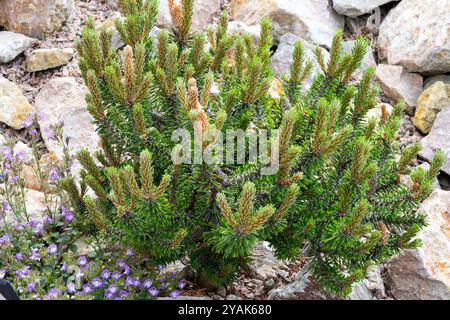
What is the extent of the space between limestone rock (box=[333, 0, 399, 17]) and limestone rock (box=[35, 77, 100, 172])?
101 inches

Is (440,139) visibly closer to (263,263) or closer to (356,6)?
(356,6)

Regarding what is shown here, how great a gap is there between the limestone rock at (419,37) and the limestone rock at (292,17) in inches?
22.5

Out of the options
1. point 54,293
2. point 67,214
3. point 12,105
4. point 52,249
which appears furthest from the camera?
point 12,105

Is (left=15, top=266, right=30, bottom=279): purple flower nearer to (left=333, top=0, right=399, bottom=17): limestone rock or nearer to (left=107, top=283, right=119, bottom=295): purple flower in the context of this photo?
(left=107, top=283, right=119, bottom=295): purple flower

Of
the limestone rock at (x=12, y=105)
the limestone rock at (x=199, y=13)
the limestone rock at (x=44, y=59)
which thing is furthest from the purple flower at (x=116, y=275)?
the limestone rock at (x=199, y=13)

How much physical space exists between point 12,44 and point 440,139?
3742 millimetres

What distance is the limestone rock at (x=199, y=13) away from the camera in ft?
19.6

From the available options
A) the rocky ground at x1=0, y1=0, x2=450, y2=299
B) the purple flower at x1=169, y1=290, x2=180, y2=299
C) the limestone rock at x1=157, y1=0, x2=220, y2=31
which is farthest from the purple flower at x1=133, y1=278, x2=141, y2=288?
the limestone rock at x1=157, y1=0, x2=220, y2=31

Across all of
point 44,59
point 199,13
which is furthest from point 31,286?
point 199,13

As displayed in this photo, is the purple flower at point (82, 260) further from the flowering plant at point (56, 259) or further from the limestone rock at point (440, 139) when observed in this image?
the limestone rock at point (440, 139)

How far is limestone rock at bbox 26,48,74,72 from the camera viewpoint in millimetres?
5656

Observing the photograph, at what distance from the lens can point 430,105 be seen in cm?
572

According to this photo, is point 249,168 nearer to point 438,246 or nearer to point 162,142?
point 162,142

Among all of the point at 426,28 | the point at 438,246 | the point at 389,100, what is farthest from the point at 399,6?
the point at 438,246
